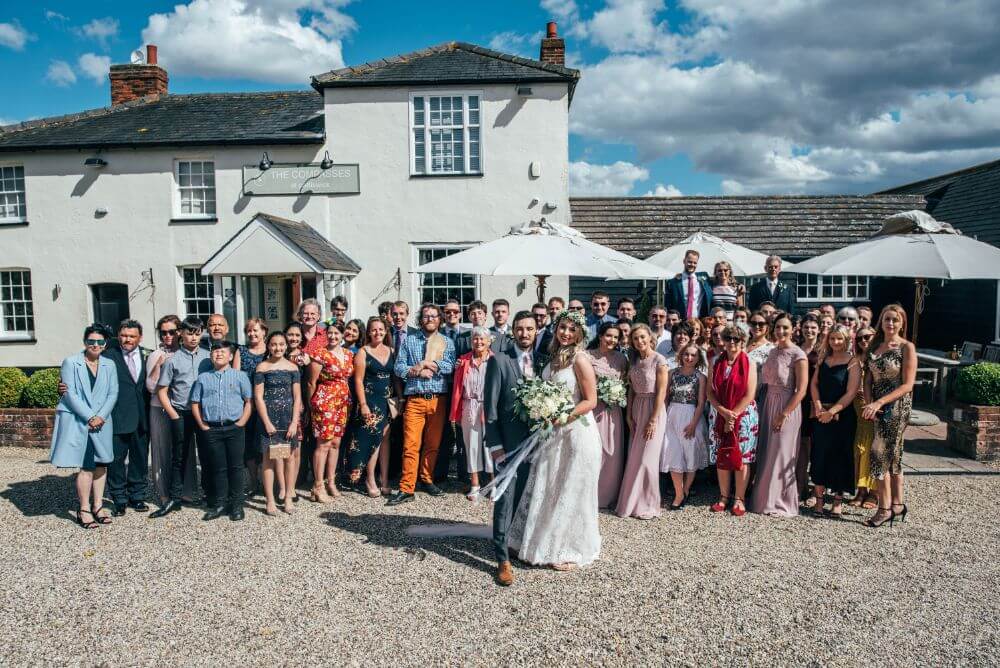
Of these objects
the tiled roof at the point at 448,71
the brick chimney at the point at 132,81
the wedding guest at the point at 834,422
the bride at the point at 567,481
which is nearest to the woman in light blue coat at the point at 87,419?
the bride at the point at 567,481

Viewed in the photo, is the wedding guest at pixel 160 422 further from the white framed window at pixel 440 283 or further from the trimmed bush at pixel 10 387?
the white framed window at pixel 440 283

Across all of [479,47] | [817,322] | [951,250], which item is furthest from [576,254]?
[479,47]

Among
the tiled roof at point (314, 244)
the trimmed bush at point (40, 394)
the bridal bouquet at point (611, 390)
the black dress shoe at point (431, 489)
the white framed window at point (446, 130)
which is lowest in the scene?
the black dress shoe at point (431, 489)

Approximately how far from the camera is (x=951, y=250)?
329 inches

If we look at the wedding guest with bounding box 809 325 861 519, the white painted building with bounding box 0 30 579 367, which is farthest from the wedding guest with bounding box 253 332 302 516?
the white painted building with bounding box 0 30 579 367

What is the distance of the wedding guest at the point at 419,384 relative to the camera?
6863mm

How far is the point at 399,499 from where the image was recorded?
681 centimetres

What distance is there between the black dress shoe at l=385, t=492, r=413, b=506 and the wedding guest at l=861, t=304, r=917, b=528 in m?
4.42

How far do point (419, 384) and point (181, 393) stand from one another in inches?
91.4

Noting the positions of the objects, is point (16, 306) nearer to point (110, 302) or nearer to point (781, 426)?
point (110, 302)

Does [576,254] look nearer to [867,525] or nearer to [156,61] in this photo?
[867,525]

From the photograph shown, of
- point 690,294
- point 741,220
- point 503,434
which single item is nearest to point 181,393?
point 503,434

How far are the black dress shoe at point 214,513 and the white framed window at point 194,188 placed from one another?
10.7m

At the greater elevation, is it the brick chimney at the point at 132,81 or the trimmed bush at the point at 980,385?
the brick chimney at the point at 132,81
